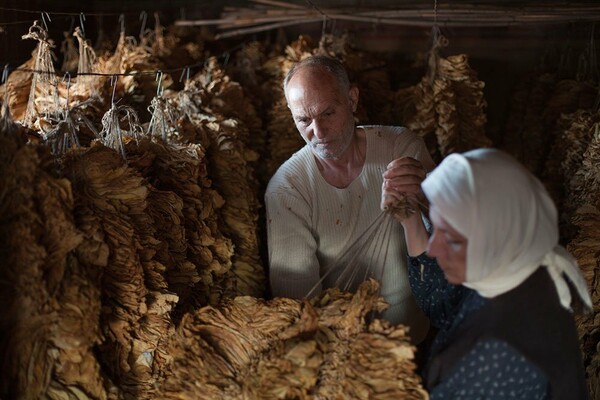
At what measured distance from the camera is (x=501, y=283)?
5.62 ft

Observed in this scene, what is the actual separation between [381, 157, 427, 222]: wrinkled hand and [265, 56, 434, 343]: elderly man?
0.40 meters

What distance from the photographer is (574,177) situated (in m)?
3.56

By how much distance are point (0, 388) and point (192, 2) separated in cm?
440

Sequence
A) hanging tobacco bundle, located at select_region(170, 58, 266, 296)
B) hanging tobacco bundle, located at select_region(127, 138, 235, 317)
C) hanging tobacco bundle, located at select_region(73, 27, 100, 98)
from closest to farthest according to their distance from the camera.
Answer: hanging tobacco bundle, located at select_region(127, 138, 235, 317) < hanging tobacco bundle, located at select_region(170, 58, 266, 296) < hanging tobacco bundle, located at select_region(73, 27, 100, 98)

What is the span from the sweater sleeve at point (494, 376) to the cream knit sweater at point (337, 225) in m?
0.96

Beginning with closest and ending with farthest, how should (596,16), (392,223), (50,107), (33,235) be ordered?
(33,235) < (392,223) < (50,107) < (596,16)

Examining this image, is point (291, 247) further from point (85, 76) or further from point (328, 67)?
point (85, 76)

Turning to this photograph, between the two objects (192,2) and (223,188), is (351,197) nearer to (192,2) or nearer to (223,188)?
(223,188)

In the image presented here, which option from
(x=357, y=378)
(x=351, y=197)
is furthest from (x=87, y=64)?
(x=357, y=378)

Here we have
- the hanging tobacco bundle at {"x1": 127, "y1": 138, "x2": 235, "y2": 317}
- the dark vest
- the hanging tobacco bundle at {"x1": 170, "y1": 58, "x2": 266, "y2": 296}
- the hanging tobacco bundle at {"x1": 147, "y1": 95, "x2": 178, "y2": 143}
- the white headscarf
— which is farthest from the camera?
the hanging tobacco bundle at {"x1": 170, "y1": 58, "x2": 266, "y2": 296}

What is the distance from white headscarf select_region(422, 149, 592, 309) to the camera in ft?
5.30

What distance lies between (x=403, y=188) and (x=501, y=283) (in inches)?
25.0

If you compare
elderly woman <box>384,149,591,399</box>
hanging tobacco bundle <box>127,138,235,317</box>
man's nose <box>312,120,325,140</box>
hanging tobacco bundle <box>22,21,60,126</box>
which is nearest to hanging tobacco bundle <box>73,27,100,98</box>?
hanging tobacco bundle <box>22,21,60,126</box>

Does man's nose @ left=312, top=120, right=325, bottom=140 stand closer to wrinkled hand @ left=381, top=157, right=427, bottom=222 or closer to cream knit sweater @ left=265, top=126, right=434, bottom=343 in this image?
cream knit sweater @ left=265, top=126, right=434, bottom=343
